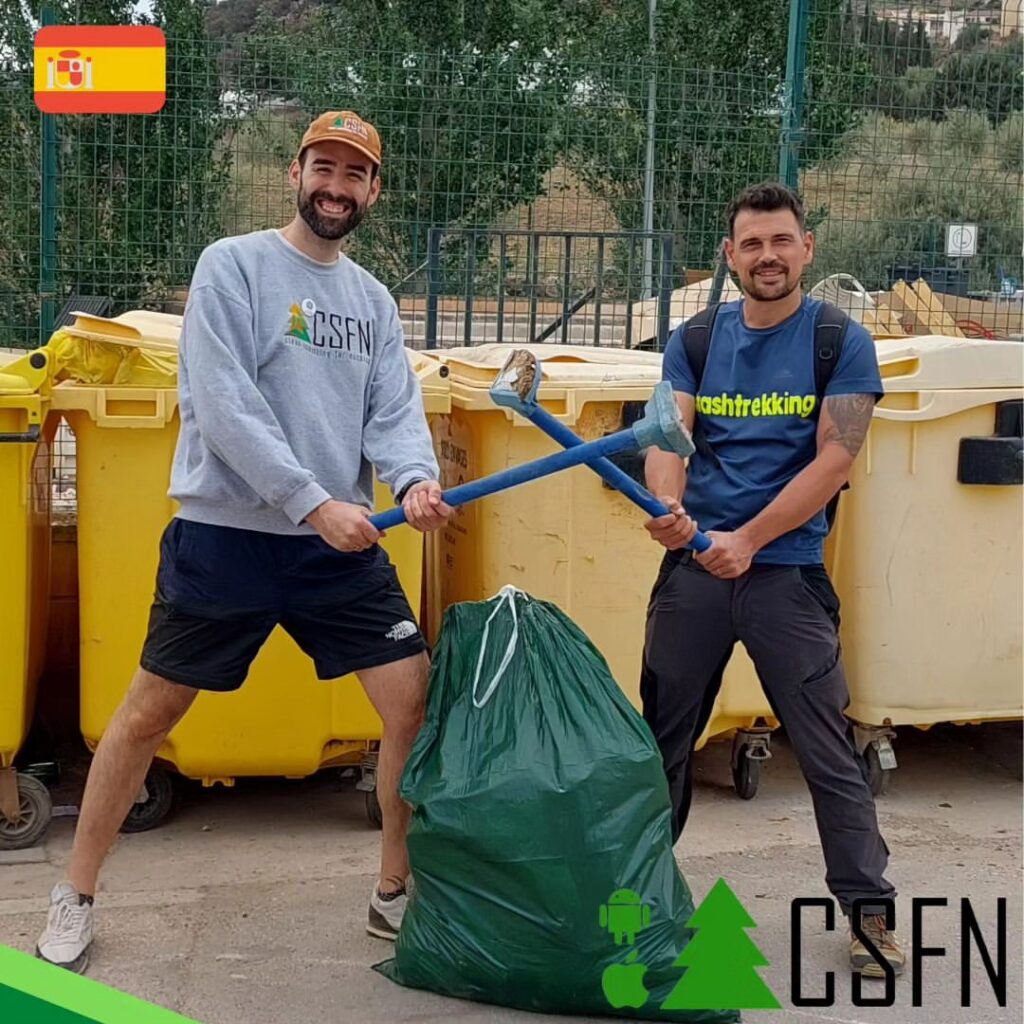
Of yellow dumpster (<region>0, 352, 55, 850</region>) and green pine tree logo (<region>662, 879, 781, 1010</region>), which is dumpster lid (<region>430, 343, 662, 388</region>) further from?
green pine tree logo (<region>662, 879, 781, 1010</region>)

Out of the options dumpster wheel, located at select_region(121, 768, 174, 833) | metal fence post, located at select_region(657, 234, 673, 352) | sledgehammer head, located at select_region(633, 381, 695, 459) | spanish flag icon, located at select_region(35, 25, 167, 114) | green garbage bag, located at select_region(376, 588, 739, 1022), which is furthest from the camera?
metal fence post, located at select_region(657, 234, 673, 352)

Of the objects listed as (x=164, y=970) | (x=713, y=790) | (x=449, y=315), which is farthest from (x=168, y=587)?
(x=449, y=315)

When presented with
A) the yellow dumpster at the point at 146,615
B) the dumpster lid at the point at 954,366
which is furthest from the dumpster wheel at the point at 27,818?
the dumpster lid at the point at 954,366

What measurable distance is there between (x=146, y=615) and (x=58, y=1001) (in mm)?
2581

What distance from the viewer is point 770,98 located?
6707 millimetres

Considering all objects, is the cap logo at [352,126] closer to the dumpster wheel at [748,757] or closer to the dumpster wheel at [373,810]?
the dumpster wheel at [373,810]

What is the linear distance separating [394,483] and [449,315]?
142 inches

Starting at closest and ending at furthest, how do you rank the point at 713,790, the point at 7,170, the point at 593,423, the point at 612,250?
the point at 593,423 → the point at 713,790 → the point at 7,170 → the point at 612,250

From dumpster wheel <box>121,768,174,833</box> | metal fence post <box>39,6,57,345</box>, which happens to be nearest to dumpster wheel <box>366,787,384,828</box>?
dumpster wheel <box>121,768,174,833</box>

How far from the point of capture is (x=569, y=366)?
3.95 metres

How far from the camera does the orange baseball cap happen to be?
9.71 feet

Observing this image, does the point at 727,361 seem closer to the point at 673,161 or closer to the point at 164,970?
the point at 164,970

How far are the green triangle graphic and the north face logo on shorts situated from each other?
6.00ft

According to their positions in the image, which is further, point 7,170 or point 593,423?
point 7,170
